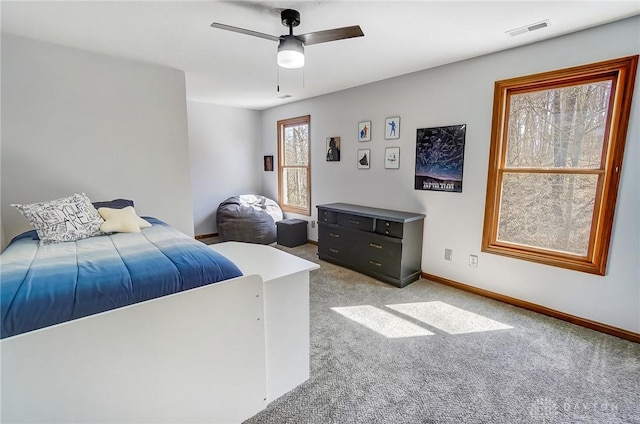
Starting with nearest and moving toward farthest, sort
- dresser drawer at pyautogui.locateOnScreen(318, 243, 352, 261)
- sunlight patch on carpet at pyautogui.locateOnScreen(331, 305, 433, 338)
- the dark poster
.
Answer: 1. sunlight patch on carpet at pyautogui.locateOnScreen(331, 305, 433, 338)
2. the dark poster
3. dresser drawer at pyautogui.locateOnScreen(318, 243, 352, 261)

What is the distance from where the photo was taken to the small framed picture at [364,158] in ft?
13.4

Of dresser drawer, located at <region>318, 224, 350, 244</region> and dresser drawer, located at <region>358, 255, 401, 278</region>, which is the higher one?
dresser drawer, located at <region>318, 224, 350, 244</region>

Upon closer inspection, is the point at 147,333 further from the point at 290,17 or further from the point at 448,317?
the point at 448,317

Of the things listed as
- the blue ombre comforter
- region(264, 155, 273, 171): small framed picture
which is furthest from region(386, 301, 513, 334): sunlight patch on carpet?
region(264, 155, 273, 171): small framed picture

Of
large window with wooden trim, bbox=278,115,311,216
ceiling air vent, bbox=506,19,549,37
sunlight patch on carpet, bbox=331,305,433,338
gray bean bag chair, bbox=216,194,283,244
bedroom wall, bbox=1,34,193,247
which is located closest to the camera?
ceiling air vent, bbox=506,19,549,37

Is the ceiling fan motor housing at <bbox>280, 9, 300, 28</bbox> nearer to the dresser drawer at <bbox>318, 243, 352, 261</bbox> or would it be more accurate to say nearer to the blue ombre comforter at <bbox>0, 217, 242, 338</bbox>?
the blue ombre comforter at <bbox>0, 217, 242, 338</bbox>

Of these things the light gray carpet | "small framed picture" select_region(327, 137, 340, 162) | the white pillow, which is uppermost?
"small framed picture" select_region(327, 137, 340, 162)

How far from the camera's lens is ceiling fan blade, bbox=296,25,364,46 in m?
1.85

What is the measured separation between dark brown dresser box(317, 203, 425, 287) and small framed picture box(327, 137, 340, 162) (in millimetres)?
828

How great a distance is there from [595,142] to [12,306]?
148 inches

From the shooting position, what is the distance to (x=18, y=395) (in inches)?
39.2

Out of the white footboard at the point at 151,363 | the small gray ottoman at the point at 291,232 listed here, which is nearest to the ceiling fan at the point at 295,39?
the white footboard at the point at 151,363

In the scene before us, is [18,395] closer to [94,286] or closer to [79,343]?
[79,343]

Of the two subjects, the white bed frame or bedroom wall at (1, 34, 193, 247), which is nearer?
the white bed frame
